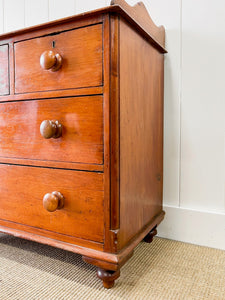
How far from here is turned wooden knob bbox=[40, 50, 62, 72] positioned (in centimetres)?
67

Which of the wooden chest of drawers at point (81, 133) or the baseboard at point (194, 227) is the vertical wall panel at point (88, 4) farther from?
the baseboard at point (194, 227)

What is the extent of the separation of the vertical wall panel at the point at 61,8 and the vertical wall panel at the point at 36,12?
1.5 inches

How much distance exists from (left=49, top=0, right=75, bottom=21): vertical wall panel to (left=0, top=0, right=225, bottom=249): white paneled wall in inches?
13.0

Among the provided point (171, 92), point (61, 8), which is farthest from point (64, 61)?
point (61, 8)

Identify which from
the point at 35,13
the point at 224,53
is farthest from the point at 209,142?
the point at 35,13

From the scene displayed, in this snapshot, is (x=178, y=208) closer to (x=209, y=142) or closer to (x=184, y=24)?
(x=209, y=142)

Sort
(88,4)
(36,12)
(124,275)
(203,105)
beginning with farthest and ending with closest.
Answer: (36,12)
(88,4)
(203,105)
(124,275)

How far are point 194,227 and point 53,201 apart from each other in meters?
0.57

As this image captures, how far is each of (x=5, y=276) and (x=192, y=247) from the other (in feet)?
2.10

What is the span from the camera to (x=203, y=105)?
928 millimetres

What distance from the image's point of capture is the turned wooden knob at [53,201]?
27.2 inches

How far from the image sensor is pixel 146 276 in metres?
0.74

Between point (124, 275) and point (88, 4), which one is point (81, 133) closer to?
point (124, 275)

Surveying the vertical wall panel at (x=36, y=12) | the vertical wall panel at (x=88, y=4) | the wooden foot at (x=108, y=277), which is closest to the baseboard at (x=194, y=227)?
the wooden foot at (x=108, y=277)
